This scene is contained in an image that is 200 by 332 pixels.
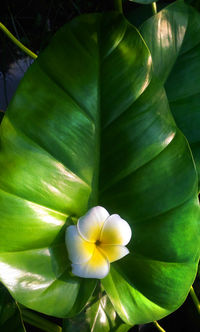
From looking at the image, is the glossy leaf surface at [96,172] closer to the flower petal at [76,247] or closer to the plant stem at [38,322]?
the flower petal at [76,247]

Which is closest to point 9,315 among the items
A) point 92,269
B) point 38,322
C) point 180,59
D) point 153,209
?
point 38,322

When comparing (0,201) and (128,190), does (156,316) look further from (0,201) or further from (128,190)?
(0,201)

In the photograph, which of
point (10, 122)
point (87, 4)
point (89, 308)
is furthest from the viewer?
point (87, 4)

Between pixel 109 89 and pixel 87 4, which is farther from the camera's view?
pixel 87 4

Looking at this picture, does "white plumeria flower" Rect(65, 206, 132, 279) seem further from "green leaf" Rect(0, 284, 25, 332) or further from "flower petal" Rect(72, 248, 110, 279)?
"green leaf" Rect(0, 284, 25, 332)

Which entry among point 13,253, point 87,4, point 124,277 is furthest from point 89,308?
point 87,4

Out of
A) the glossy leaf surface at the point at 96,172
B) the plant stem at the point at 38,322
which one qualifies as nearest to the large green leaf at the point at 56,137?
the glossy leaf surface at the point at 96,172
